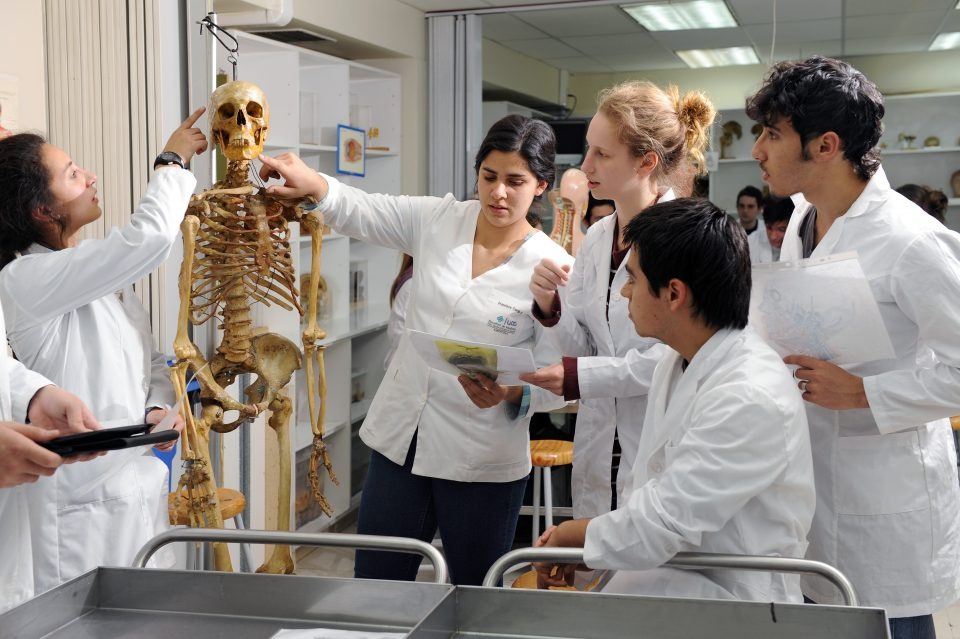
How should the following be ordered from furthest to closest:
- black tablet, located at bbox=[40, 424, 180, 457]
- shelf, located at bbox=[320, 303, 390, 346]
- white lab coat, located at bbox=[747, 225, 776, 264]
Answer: white lab coat, located at bbox=[747, 225, 776, 264]
shelf, located at bbox=[320, 303, 390, 346]
black tablet, located at bbox=[40, 424, 180, 457]

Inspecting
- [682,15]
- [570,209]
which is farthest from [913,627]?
[682,15]

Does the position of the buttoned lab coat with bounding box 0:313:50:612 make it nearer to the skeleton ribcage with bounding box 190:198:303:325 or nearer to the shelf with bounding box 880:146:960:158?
the skeleton ribcage with bounding box 190:198:303:325

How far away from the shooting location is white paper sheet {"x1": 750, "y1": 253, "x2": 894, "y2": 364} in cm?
167

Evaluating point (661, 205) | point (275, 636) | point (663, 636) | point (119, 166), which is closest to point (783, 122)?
point (661, 205)

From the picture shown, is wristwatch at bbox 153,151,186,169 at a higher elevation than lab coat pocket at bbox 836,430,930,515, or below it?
higher

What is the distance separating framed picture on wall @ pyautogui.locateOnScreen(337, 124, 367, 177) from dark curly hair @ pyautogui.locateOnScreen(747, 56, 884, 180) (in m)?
3.07

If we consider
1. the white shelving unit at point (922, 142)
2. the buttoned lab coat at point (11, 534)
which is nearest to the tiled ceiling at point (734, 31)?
the white shelving unit at point (922, 142)

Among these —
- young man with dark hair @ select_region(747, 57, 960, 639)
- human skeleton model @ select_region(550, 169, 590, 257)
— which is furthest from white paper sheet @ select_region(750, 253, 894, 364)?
human skeleton model @ select_region(550, 169, 590, 257)

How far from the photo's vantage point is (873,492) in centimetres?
179

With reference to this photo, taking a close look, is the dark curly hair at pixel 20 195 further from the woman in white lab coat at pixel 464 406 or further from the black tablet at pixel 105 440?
the black tablet at pixel 105 440

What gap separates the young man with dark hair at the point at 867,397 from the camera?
5.75 ft

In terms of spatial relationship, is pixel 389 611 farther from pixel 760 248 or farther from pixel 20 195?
pixel 760 248

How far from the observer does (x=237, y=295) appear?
214 centimetres

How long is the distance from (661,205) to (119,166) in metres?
1.57
